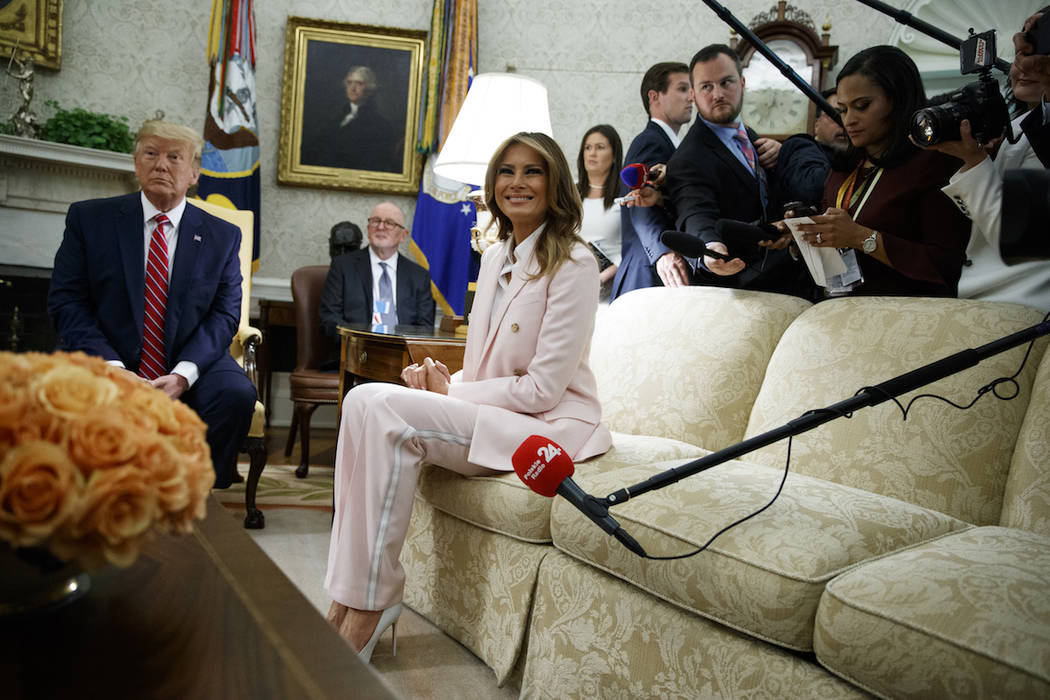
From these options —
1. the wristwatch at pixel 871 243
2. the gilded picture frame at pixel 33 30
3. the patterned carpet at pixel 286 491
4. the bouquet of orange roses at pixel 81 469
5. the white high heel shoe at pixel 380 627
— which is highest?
the gilded picture frame at pixel 33 30

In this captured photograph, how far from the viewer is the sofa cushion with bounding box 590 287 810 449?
78.8 inches

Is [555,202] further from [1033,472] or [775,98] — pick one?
[775,98]

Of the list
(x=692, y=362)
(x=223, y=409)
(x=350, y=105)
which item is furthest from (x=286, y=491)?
(x=350, y=105)

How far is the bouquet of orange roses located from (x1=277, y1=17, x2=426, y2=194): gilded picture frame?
13.3 ft

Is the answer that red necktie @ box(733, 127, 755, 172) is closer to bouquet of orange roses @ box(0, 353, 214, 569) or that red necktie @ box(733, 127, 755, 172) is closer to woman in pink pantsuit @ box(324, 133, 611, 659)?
woman in pink pantsuit @ box(324, 133, 611, 659)

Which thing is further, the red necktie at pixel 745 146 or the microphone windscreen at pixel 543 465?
the red necktie at pixel 745 146

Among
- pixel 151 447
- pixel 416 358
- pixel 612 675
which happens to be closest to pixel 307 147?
pixel 416 358

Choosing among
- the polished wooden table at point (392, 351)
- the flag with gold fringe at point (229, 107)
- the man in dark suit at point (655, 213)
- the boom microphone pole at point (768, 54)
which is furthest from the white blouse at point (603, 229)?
the flag with gold fringe at point (229, 107)

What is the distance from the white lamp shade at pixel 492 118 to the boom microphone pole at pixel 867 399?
1733mm

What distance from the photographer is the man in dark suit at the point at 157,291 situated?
90.3 inches

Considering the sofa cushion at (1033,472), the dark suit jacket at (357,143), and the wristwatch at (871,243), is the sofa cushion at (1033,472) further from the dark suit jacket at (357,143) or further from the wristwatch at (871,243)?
the dark suit jacket at (357,143)

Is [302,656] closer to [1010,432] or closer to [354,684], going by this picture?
[354,684]

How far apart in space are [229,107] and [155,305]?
228 centimetres

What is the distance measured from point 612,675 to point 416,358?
117cm
